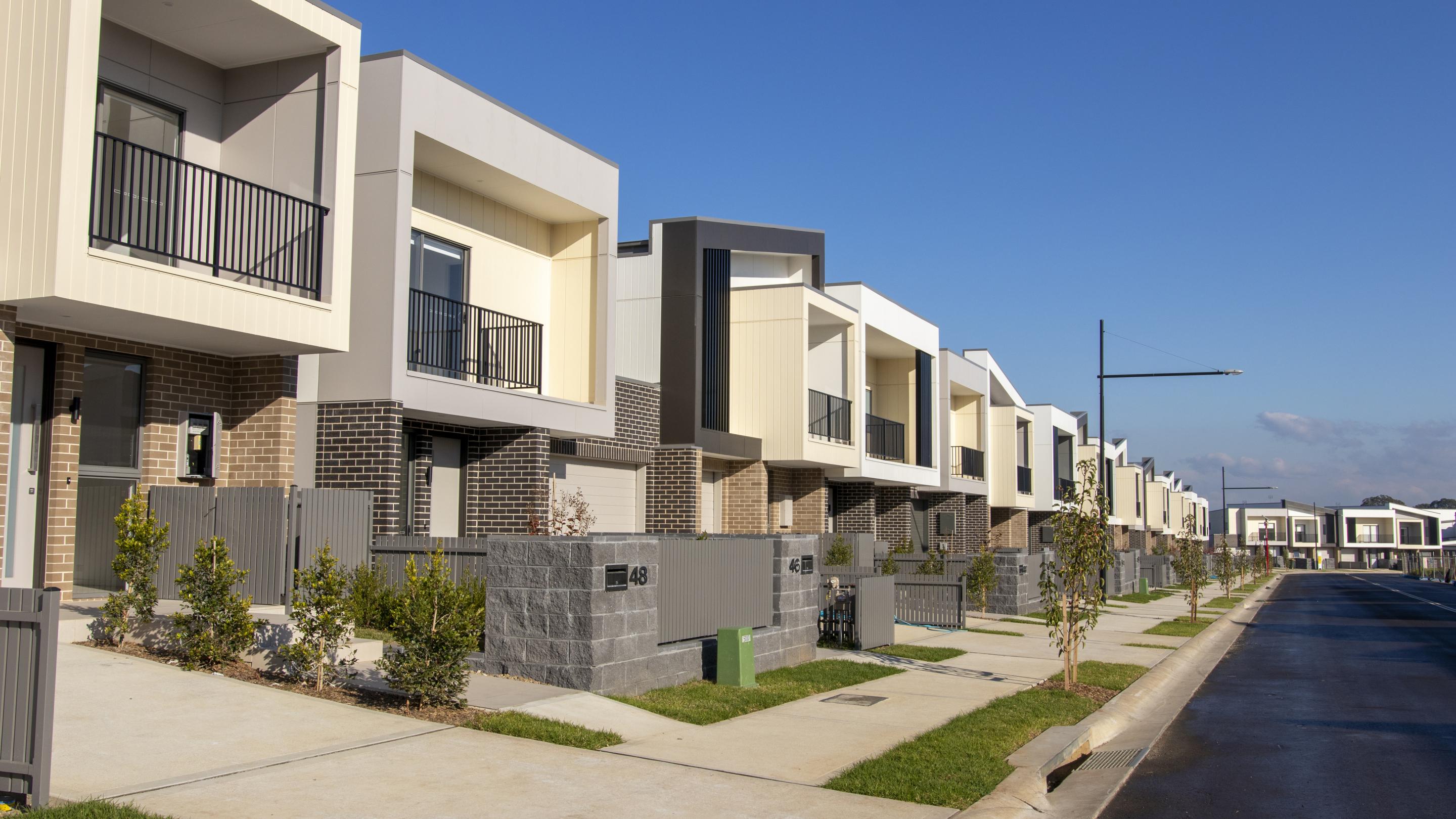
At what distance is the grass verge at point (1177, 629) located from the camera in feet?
77.5

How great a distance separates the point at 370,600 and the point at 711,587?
12.5 feet

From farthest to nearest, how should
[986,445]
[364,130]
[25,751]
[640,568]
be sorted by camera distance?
[986,445] → [364,130] → [640,568] → [25,751]

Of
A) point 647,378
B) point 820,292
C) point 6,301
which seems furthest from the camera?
point 820,292

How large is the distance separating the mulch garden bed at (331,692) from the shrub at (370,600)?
219 cm

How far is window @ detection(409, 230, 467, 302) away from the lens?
55.4 ft

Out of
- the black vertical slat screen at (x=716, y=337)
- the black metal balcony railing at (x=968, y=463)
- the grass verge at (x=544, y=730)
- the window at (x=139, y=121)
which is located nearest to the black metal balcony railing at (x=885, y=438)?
the black metal balcony railing at (x=968, y=463)

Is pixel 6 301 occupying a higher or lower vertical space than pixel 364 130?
lower

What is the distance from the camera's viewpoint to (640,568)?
446 inches

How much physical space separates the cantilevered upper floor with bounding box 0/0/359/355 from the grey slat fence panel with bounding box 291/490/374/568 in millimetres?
1833

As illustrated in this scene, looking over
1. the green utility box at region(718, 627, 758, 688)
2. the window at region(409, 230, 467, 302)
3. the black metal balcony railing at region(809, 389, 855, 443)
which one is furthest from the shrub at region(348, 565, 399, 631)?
the black metal balcony railing at region(809, 389, 855, 443)

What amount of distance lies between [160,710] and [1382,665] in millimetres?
18492

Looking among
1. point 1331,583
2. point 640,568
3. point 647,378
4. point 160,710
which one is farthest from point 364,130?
point 1331,583

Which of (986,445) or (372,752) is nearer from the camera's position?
(372,752)

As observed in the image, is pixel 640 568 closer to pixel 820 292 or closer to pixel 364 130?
pixel 364 130
